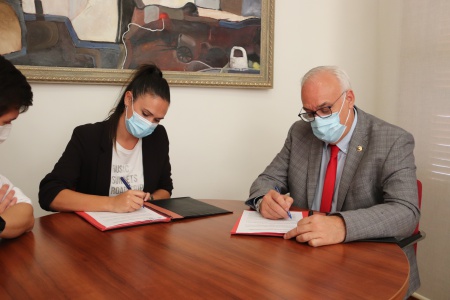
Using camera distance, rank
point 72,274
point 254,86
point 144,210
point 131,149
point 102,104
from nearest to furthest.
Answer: point 72,274 < point 144,210 < point 131,149 < point 102,104 < point 254,86

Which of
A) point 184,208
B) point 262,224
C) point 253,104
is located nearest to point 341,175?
point 262,224

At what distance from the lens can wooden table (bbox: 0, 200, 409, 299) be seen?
3.04 feet

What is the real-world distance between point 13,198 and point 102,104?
3.80 ft

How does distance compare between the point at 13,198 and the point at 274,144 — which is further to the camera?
the point at 274,144

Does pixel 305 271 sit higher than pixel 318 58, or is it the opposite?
pixel 318 58

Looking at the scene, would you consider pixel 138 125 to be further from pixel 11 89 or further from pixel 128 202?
pixel 11 89

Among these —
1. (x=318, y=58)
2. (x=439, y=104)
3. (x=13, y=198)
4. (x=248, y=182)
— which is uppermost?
(x=318, y=58)

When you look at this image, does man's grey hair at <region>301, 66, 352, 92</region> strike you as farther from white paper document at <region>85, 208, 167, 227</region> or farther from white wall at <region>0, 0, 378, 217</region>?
white wall at <region>0, 0, 378, 217</region>

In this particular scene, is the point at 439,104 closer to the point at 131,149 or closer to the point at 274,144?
the point at 274,144

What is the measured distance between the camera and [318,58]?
292 centimetres

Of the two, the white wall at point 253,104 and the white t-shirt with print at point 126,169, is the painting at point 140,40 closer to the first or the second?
the white wall at point 253,104

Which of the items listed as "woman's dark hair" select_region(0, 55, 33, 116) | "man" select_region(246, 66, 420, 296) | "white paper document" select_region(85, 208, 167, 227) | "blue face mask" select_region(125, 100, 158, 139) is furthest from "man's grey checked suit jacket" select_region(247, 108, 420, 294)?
"woman's dark hair" select_region(0, 55, 33, 116)

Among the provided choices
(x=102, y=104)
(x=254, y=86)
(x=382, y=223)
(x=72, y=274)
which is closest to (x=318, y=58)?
(x=254, y=86)

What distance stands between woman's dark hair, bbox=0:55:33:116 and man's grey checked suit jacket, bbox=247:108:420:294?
958 millimetres
